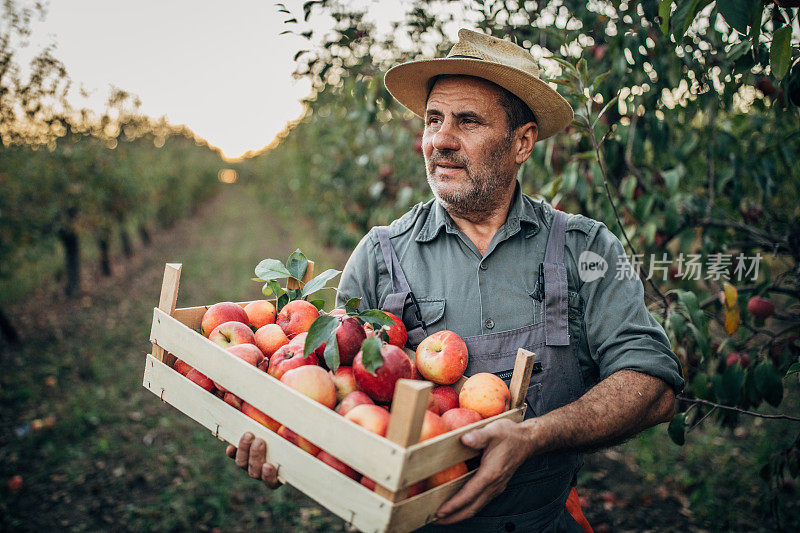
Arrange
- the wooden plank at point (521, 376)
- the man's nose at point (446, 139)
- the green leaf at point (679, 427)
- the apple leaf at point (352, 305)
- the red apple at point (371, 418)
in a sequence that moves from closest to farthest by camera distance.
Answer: the red apple at point (371, 418)
the wooden plank at point (521, 376)
the apple leaf at point (352, 305)
the man's nose at point (446, 139)
the green leaf at point (679, 427)

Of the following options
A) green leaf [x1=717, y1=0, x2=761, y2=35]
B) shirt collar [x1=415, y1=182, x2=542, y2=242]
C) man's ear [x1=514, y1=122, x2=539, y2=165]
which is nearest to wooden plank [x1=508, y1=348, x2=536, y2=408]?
shirt collar [x1=415, y1=182, x2=542, y2=242]

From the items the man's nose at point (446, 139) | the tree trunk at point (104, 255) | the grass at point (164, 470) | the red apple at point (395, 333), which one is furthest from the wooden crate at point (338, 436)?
the tree trunk at point (104, 255)

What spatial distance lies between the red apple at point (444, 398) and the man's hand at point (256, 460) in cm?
49

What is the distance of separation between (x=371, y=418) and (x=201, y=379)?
2.15 ft

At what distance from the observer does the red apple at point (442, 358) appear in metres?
1.54

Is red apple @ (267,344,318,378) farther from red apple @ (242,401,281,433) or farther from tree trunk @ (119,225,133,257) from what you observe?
tree trunk @ (119,225,133,257)

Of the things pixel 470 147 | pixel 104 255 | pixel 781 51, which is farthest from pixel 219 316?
pixel 104 255

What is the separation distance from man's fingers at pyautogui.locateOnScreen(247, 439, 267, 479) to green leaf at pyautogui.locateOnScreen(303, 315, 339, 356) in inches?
10.9

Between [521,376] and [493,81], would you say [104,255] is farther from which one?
[521,376]

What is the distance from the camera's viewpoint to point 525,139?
218 centimetres

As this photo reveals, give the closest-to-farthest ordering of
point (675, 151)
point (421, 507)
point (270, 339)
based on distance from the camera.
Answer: point (421, 507)
point (270, 339)
point (675, 151)

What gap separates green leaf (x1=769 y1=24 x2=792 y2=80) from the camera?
1560mm

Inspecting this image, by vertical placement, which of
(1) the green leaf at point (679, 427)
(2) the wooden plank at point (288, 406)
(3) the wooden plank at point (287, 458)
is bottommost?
(1) the green leaf at point (679, 427)

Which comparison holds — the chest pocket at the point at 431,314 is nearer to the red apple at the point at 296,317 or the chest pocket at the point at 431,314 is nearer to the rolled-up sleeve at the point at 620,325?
the red apple at the point at 296,317
